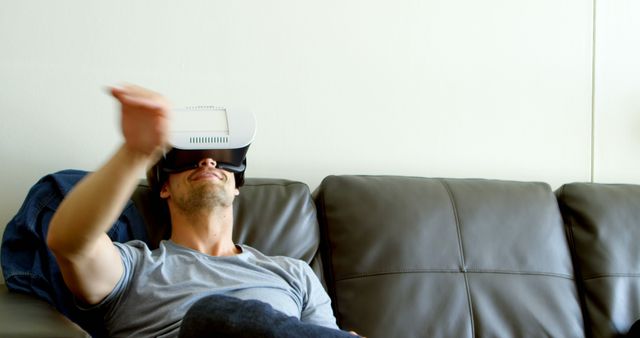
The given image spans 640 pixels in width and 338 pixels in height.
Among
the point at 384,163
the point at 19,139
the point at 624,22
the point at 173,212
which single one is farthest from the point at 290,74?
the point at 624,22

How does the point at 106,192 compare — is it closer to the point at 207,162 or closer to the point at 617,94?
the point at 207,162

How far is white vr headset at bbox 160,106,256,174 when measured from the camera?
5.37ft

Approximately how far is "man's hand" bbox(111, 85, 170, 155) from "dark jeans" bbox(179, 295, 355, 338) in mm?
265

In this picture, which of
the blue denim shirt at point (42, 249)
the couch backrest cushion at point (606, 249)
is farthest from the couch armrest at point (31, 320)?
the couch backrest cushion at point (606, 249)

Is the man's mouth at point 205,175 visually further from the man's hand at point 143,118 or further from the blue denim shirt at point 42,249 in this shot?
the man's hand at point 143,118

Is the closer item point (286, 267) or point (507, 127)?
point (286, 267)

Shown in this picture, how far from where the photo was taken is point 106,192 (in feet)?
3.59

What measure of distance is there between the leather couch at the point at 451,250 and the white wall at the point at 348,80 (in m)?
0.24

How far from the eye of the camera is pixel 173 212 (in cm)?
171

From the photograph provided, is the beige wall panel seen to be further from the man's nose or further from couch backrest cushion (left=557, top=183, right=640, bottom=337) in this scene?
the man's nose

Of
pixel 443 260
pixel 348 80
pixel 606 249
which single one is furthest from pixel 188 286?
pixel 606 249

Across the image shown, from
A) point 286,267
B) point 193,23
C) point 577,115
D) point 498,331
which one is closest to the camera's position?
point 286,267

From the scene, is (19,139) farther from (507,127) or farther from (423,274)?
(507,127)

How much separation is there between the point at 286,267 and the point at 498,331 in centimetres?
57
